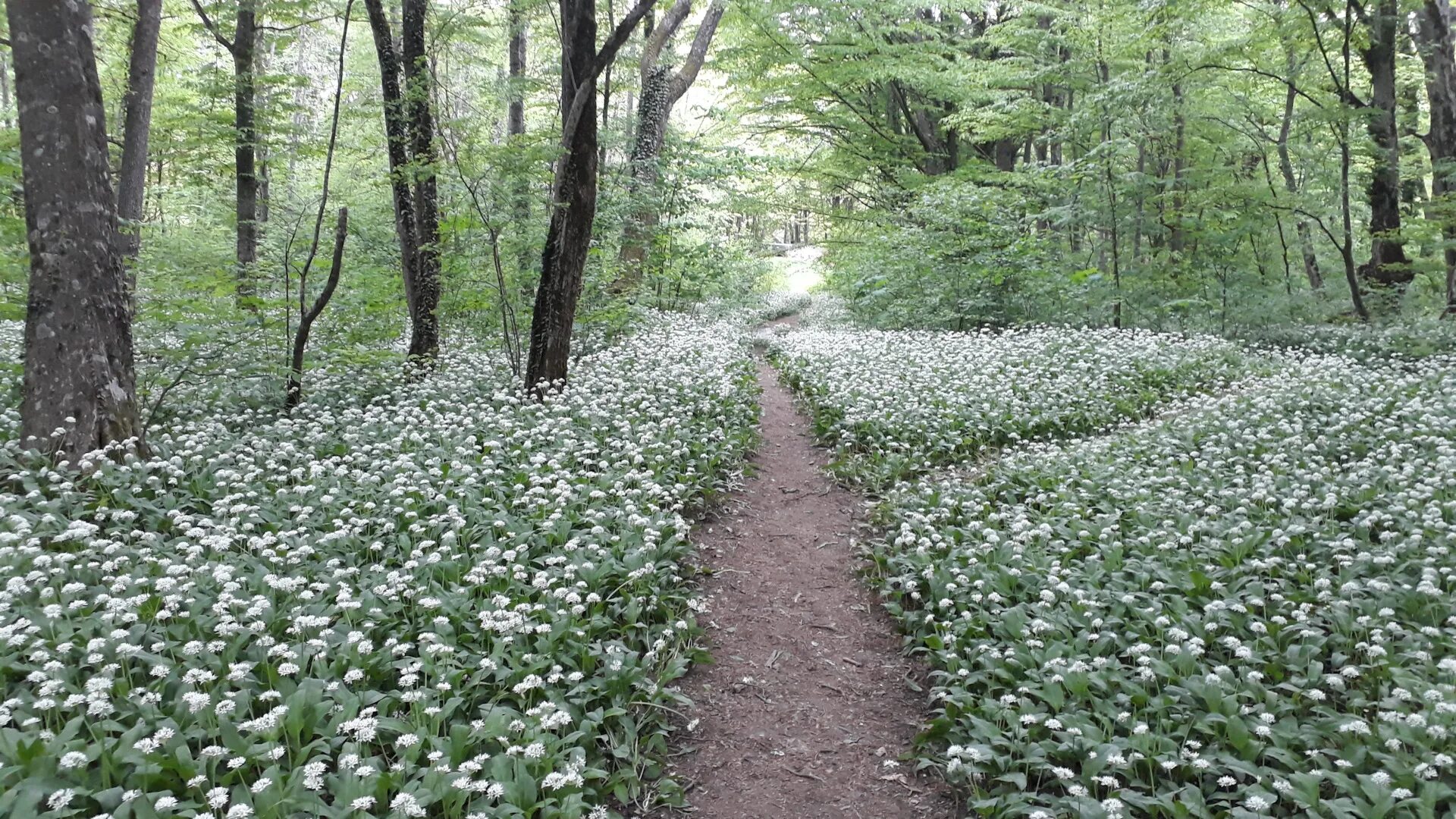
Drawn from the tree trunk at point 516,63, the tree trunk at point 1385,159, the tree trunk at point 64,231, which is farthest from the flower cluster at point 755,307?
the tree trunk at point 64,231

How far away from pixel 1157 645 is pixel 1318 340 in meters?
11.3

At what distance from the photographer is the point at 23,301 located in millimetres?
7145

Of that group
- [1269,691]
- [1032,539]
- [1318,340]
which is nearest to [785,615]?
[1032,539]

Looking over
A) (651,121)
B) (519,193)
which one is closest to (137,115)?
(519,193)

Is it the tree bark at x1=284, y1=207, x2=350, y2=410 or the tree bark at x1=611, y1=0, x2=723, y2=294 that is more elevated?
the tree bark at x1=611, y1=0, x2=723, y2=294

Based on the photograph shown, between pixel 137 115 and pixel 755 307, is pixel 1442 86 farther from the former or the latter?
pixel 137 115

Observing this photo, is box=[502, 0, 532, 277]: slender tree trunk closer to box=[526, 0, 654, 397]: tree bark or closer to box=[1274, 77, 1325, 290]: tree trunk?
box=[526, 0, 654, 397]: tree bark

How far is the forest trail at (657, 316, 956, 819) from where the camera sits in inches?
154

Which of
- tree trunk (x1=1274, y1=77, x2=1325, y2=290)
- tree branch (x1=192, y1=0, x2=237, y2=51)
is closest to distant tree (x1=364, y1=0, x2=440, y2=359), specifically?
Result: tree branch (x1=192, y1=0, x2=237, y2=51)

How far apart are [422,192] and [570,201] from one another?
2732 mm

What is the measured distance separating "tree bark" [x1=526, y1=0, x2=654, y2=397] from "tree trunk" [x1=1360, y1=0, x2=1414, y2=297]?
38.0 feet

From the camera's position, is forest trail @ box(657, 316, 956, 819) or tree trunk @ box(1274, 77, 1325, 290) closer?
forest trail @ box(657, 316, 956, 819)

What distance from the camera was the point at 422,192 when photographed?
10.1 m

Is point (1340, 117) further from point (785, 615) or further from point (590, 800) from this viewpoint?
point (590, 800)
